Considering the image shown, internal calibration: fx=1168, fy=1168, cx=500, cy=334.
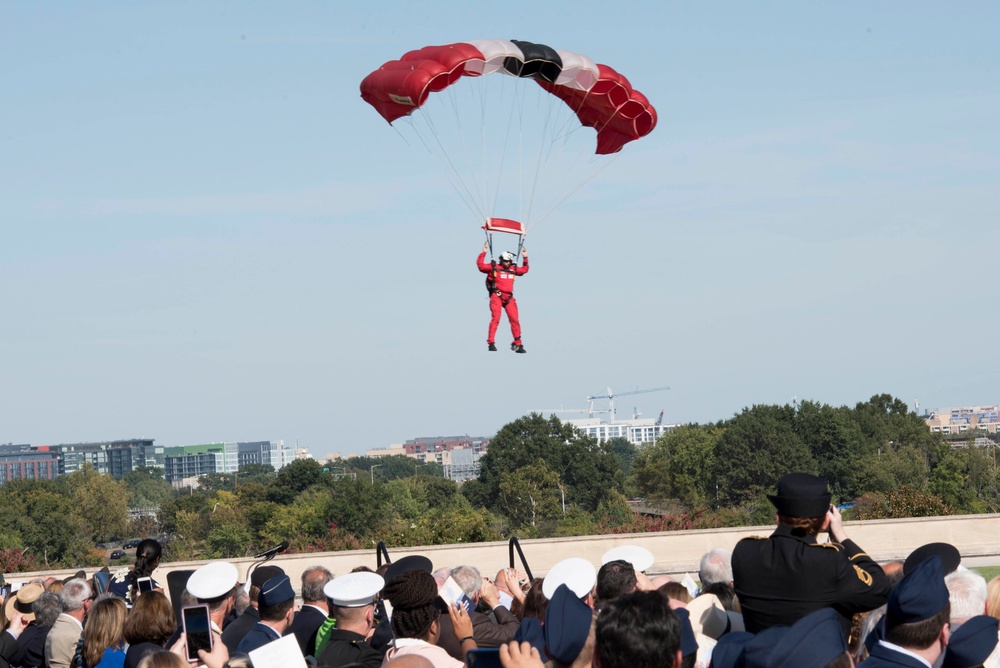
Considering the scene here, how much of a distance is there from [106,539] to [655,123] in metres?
114

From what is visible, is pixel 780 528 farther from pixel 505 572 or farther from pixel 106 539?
pixel 106 539

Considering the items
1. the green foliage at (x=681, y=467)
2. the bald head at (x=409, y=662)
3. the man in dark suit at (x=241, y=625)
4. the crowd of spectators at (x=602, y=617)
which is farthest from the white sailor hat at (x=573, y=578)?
the green foliage at (x=681, y=467)

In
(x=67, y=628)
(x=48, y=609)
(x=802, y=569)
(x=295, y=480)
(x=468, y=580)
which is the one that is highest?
(x=802, y=569)

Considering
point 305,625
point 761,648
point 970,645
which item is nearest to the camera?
point 761,648

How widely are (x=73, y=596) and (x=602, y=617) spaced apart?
19.1ft

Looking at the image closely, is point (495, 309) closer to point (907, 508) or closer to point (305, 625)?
point (907, 508)

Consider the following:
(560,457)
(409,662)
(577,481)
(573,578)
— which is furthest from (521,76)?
(577,481)

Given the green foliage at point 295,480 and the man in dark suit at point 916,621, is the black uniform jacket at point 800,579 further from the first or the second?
the green foliage at point 295,480

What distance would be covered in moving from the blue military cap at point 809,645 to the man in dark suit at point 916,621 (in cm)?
71

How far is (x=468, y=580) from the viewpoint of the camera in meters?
7.79

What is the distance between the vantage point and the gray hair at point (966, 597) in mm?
5055

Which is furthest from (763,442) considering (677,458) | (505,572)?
(505,572)

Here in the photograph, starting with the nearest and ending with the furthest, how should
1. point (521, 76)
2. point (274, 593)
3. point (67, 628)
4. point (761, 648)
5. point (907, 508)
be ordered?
point (761, 648) < point (274, 593) < point (67, 628) < point (521, 76) < point (907, 508)

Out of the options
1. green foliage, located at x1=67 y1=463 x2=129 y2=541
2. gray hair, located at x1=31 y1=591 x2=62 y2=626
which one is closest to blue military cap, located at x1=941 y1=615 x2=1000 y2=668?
gray hair, located at x1=31 y1=591 x2=62 y2=626
